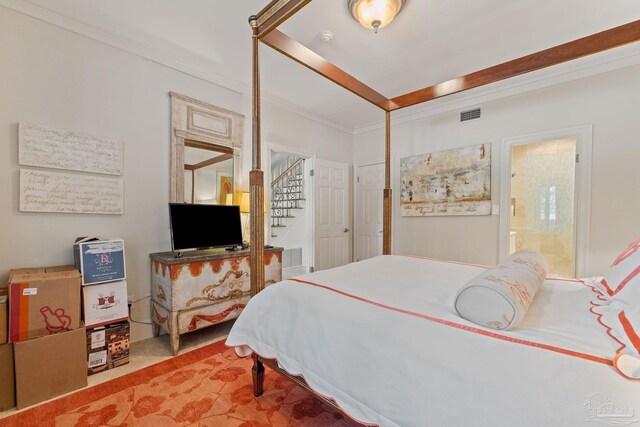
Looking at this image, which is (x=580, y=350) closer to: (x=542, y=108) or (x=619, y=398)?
(x=619, y=398)

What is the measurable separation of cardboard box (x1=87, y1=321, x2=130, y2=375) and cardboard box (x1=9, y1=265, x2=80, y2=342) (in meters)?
0.23

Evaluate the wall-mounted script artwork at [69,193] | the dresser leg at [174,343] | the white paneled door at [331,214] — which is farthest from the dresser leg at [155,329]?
the white paneled door at [331,214]

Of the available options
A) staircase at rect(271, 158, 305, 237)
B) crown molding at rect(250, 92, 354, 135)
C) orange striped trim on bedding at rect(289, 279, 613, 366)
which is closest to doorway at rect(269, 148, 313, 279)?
staircase at rect(271, 158, 305, 237)

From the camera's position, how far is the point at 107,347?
205 cm

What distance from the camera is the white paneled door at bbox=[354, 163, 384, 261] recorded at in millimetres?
4512

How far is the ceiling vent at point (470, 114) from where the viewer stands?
11.3 feet

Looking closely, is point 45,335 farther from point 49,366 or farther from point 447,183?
point 447,183

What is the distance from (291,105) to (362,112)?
108 centimetres

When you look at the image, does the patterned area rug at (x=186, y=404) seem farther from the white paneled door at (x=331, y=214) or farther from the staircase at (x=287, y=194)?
the staircase at (x=287, y=194)

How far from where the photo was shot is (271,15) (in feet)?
5.26

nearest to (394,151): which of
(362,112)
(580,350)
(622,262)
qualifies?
(362,112)

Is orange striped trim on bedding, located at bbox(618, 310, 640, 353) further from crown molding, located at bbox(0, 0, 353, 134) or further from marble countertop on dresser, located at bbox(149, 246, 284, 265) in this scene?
crown molding, located at bbox(0, 0, 353, 134)

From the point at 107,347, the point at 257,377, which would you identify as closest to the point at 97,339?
the point at 107,347

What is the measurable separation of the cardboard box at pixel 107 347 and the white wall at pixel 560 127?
342 centimetres
